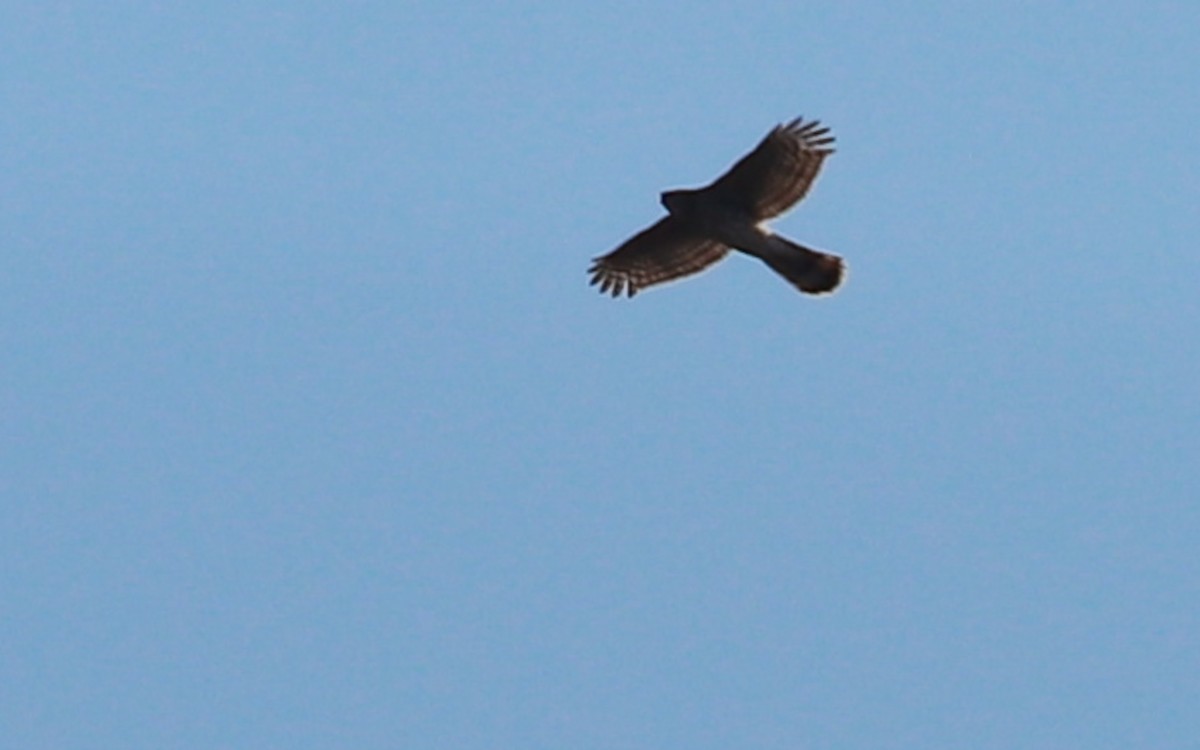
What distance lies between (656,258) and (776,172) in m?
2.22

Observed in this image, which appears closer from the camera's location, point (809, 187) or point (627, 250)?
point (809, 187)

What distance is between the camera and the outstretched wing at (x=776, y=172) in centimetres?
2789

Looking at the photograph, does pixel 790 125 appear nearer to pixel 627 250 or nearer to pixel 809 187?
pixel 809 187

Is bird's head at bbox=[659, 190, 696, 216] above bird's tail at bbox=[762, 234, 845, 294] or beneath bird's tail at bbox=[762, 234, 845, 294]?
above

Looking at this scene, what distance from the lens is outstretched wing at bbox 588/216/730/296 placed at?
96.7ft

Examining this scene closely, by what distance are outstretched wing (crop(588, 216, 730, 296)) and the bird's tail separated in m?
1.18

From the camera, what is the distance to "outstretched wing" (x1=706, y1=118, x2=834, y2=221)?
2789 cm

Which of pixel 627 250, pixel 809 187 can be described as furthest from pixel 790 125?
pixel 627 250

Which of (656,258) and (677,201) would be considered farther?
(656,258)

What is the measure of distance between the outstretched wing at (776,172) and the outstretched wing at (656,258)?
114 cm

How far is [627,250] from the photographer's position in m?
29.8

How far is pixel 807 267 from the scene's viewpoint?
2828cm

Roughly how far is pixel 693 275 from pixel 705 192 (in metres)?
1.59

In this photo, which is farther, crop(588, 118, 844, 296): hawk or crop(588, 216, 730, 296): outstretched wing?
crop(588, 216, 730, 296): outstretched wing
